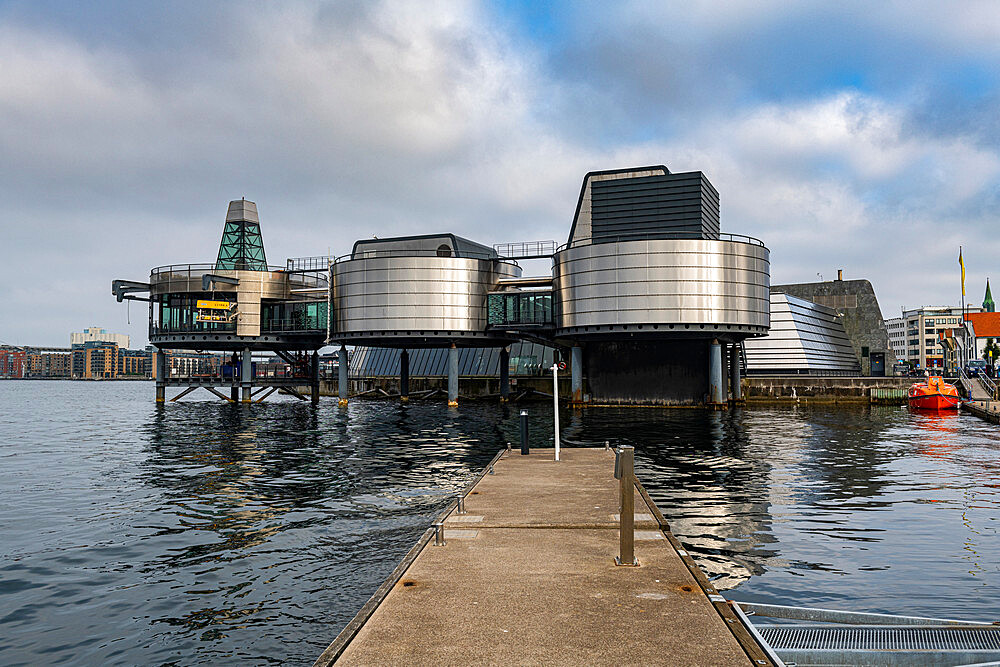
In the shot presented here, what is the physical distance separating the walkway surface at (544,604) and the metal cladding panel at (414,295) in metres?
61.1

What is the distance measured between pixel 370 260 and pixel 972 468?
194 feet

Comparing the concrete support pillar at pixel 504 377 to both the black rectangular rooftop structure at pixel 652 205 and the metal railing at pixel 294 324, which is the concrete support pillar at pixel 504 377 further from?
the metal railing at pixel 294 324

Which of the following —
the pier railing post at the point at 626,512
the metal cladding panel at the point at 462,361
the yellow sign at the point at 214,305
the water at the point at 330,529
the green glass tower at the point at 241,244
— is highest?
the green glass tower at the point at 241,244

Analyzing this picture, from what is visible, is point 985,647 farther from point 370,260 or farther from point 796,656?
point 370,260

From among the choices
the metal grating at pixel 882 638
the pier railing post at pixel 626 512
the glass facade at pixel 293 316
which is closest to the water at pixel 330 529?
the metal grating at pixel 882 638

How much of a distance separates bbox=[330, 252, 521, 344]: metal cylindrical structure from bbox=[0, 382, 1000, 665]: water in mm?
35893

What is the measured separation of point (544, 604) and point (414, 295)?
67343 mm

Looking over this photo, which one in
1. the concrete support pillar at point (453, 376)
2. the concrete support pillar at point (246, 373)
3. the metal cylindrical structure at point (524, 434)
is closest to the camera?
the metal cylindrical structure at point (524, 434)

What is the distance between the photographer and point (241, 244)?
9069cm

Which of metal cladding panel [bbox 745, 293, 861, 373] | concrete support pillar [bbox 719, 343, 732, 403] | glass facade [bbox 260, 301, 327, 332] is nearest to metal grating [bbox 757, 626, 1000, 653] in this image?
concrete support pillar [bbox 719, 343, 732, 403]

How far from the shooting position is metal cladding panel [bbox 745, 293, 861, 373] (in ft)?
294

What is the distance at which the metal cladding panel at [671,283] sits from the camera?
6581cm

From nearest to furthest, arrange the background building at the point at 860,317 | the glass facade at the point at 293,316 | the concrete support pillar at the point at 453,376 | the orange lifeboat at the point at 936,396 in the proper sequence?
the orange lifeboat at the point at 936,396, the concrete support pillar at the point at 453,376, the glass facade at the point at 293,316, the background building at the point at 860,317

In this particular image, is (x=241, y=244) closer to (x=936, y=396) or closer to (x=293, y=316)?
(x=293, y=316)
